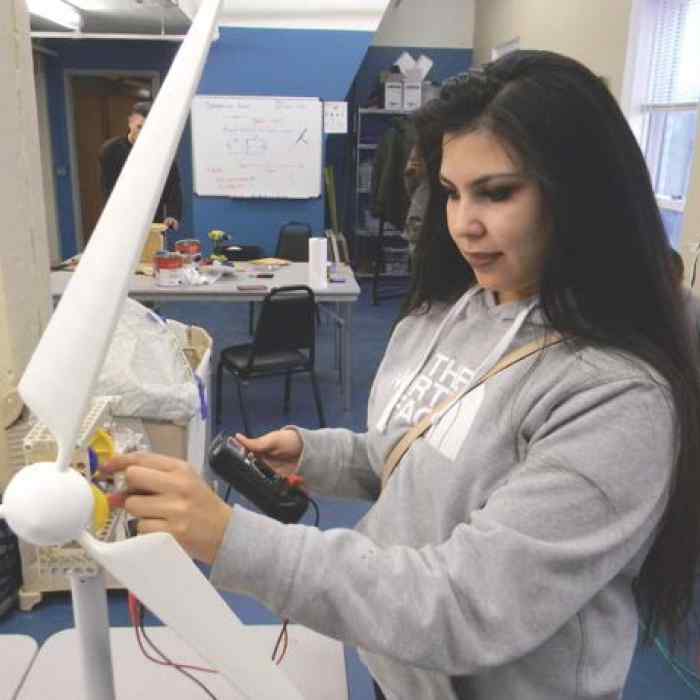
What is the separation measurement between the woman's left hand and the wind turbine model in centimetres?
3

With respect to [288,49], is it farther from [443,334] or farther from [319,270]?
[443,334]

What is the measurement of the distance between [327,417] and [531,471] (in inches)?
134

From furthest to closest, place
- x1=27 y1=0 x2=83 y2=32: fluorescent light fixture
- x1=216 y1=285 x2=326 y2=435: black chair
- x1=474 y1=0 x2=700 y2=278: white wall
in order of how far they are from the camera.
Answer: x1=27 y1=0 x2=83 y2=32: fluorescent light fixture, x1=216 y1=285 x2=326 y2=435: black chair, x1=474 y1=0 x2=700 y2=278: white wall

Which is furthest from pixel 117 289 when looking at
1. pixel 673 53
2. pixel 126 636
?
pixel 673 53

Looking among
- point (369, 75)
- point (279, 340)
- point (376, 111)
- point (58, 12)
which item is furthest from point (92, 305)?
point (369, 75)

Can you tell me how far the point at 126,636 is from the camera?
4.61 ft

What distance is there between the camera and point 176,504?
2.28 ft

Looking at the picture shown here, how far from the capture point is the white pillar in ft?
6.95

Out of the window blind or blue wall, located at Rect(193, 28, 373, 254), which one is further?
blue wall, located at Rect(193, 28, 373, 254)

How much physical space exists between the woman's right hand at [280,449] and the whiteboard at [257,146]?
5.93m

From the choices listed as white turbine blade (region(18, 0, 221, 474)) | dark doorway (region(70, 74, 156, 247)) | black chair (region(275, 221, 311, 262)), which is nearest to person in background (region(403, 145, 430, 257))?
white turbine blade (region(18, 0, 221, 474))

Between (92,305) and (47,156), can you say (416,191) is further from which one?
(47,156)

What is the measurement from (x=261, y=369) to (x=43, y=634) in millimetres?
1621

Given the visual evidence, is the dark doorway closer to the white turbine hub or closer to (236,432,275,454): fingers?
(236,432,275,454): fingers
